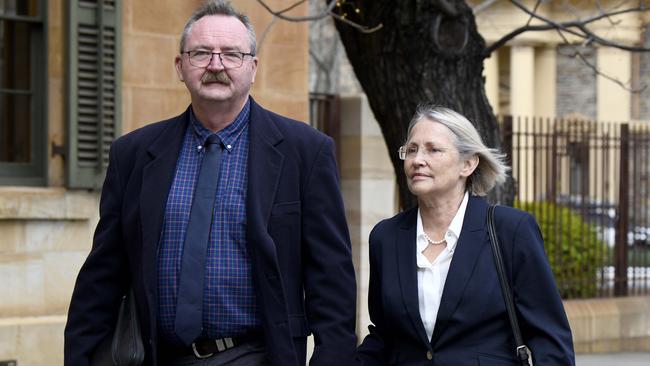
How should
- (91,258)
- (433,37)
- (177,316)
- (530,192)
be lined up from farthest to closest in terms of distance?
(530,192), (433,37), (91,258), (177,316)

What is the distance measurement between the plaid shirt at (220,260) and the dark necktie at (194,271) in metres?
0.02

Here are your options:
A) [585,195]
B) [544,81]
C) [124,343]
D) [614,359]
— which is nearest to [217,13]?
[124,343]

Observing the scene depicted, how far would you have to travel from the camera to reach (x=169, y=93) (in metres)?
8.84

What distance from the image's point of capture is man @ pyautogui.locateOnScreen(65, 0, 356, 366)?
4156 mm

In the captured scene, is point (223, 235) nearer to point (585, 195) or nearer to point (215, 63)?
point (215, 63)

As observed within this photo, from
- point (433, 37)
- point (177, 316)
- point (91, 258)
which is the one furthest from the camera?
A: point (433, 37)

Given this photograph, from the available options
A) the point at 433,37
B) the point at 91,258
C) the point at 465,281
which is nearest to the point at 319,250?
the point at 465,281

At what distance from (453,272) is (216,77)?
104 centimetres

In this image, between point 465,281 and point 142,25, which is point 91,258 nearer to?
point 465,281

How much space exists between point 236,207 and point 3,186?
15.0 feet

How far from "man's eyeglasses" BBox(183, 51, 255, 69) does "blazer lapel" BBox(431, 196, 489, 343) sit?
981 millimetres

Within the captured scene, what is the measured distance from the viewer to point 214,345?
4184 mm

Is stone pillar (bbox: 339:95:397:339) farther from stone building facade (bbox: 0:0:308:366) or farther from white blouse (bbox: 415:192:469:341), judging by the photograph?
white blouse (bbox: 415:192:469:341)

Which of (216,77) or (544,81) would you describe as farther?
(544,81)
